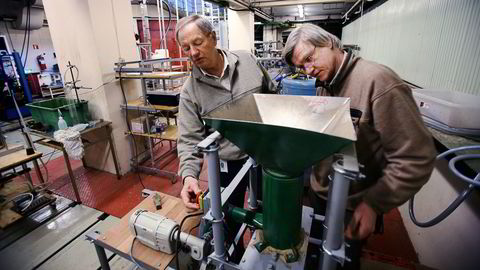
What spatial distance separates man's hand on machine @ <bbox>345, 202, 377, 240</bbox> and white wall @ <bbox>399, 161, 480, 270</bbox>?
2.44 feet

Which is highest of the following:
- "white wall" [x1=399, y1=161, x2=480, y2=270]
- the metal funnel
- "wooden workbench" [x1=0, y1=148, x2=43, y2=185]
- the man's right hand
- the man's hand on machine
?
the metal funnel

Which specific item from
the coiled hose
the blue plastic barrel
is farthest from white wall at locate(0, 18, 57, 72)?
the coiled hose

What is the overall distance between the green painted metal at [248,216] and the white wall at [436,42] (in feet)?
5.67

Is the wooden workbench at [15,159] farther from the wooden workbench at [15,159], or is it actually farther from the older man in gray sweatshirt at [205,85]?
the older man in gray sweatshirt at [205,85]

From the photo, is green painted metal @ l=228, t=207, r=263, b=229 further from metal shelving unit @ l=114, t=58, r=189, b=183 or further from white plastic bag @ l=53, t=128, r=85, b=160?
white plastic bag @ l=53, t=128, r=85, b=160

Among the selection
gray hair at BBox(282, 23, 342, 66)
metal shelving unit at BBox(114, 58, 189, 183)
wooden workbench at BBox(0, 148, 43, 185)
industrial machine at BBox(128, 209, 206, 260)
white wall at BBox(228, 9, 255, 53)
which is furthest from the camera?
white wall at BBox(228, 9, 255, 53)

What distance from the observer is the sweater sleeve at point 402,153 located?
73cm

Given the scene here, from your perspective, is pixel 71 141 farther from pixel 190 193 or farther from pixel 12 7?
pixel 12 7

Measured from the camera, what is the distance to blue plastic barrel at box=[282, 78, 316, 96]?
3.22 m

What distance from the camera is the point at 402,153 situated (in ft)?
2.45

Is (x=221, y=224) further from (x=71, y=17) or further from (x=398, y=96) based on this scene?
(x=71, y=17)

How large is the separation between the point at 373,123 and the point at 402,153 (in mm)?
144

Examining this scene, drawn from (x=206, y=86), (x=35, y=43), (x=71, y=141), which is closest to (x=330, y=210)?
(x=206, y=86)

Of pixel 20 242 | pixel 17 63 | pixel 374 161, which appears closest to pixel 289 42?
pixel 374 161
